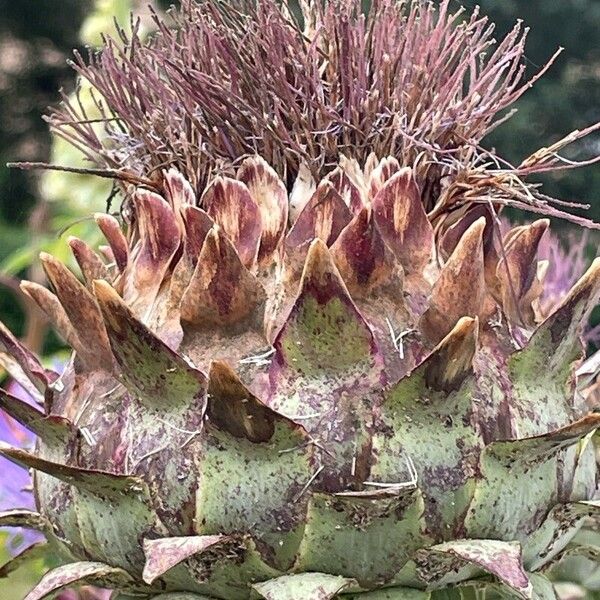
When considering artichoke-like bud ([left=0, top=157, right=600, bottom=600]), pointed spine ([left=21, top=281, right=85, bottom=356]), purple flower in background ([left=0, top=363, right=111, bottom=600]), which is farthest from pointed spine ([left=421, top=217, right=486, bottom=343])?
purple flower in background ([left=0, top=363, right=111, bottom=600])

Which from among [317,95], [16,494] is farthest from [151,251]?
[16,494]

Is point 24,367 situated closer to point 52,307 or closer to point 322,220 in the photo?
point 52,307

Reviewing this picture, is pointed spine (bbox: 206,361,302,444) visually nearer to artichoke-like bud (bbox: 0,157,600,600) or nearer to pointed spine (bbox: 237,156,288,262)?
artichoke-like bud (bbox: 0,157,600,600)

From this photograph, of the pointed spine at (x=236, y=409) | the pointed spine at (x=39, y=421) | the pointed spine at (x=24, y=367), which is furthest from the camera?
the pointed spine at (x=24, y=367)

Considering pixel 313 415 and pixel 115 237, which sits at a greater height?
pixel 115 237

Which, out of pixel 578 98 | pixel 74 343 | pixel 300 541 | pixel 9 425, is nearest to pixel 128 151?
pixel 74 343

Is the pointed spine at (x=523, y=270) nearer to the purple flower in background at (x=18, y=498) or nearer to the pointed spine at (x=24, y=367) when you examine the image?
the pointed spine at (x=24, y=367)

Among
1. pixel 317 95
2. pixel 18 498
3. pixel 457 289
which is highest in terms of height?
pixel 317 95

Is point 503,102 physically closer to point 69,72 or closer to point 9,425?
point 9,425

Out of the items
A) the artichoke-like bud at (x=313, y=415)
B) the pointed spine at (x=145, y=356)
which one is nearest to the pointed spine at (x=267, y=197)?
the artichoke-like bud at (x=313, y=415)
